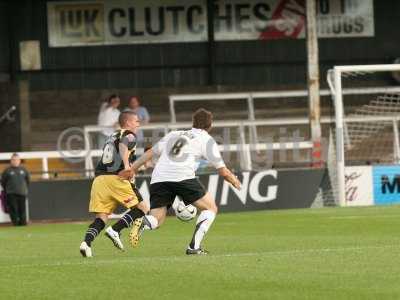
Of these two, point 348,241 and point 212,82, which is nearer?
point 348,241

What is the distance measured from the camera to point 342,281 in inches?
489

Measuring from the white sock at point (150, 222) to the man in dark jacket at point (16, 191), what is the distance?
12067 millimetres

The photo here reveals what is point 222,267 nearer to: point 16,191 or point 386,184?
point 16,191

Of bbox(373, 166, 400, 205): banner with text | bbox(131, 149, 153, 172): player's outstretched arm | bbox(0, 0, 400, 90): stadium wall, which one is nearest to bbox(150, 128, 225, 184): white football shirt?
bbox(131, 149, 153, 172): player's outstretched arm

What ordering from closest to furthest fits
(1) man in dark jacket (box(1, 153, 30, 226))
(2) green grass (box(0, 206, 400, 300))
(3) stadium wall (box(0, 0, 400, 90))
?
(2) green grass (box(0, 206, 400, 300)) → (1) man in dark jacket (box(1, 153, 30, 226)) → (3) stadium wall (box(0, 0, 400, 90))

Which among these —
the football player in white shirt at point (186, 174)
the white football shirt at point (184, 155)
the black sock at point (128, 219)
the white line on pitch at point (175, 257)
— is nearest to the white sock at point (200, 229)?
the football player in white shirt at point (186, 174)

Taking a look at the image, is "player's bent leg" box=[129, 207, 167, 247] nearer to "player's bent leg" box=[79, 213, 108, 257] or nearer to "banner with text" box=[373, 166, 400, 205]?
"player's bent leg" box=[79, 213, 108, 257]

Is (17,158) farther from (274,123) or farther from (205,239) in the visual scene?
(205,239)

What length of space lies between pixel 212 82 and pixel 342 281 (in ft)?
74.4

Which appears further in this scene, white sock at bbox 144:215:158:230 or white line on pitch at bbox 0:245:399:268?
white sock at bbox 144:215:158:230

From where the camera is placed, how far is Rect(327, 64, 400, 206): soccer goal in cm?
2864

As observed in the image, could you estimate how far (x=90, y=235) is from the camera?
16.0m

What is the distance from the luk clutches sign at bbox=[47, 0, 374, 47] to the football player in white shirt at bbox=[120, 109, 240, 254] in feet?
61.5

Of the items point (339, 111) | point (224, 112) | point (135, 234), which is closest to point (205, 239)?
point (135, 234)
